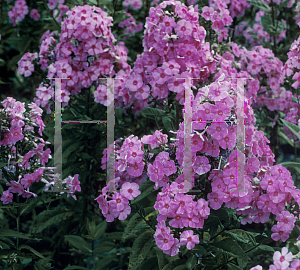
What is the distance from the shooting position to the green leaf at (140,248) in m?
2.03

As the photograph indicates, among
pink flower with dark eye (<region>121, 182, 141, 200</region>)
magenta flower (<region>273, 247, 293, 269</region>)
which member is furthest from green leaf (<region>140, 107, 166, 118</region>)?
magenta flower (<region>273, 247, 293, 269</region>)

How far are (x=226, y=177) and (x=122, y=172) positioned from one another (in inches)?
21.3

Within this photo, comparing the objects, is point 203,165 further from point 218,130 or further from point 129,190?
point 129,190

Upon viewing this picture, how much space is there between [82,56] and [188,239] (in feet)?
4.50

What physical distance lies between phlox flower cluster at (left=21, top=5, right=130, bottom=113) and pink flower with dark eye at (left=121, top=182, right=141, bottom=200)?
2.62 ft

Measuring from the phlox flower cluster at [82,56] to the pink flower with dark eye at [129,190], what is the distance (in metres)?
0.80

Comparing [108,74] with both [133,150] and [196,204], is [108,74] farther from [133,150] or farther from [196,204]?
[196,204]

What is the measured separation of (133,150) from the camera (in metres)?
1.91

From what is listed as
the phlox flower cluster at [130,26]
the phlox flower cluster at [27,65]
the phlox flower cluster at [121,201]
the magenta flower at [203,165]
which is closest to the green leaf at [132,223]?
the phlox flower cluster at [121,201]

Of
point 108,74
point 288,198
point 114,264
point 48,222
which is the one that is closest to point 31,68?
point 108,74

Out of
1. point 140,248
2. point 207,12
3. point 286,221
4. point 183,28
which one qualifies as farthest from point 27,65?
point 286,221

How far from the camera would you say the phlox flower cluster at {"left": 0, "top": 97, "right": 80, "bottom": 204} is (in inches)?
81.4

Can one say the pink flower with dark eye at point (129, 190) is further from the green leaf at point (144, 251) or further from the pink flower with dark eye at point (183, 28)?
the pink flower with dark eye at point (183, 28)

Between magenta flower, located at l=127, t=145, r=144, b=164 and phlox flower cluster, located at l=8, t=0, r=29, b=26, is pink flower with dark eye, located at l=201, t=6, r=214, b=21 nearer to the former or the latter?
magenta flower, located at l=127, t=145, r=144, b=164
